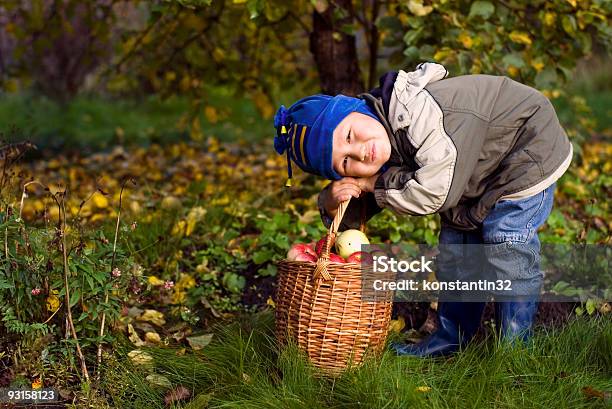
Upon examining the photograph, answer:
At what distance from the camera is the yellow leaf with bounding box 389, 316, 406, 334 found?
9.63 ft

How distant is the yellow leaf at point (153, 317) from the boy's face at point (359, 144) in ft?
3.41

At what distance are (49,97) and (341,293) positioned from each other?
24.1ft

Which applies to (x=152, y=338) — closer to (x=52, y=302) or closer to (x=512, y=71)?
(x=52, y=302)

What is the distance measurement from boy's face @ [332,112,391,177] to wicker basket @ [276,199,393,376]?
14 cm

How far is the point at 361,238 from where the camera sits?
8.73 feet

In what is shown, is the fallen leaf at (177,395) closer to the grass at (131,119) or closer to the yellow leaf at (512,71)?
the yellow leaf at (512,71)

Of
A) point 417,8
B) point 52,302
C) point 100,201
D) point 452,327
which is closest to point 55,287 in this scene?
point 52,302

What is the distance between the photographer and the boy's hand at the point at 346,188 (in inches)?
100

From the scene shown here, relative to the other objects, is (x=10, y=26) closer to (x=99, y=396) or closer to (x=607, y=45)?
(x=99, y=396)

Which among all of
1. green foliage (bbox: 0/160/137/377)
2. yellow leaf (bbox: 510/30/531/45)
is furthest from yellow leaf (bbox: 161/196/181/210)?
yellow leaf (bbox: 510/30/531/45)

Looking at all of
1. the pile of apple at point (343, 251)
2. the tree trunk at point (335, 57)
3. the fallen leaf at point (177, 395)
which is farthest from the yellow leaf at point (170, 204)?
the fallen leaf at point (177, 395)

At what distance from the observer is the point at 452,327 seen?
2.90m

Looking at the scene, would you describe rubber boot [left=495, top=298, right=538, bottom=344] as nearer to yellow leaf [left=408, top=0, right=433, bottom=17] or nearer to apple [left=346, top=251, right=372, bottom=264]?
apple [left=346, top=251, right=372, bottom=264]

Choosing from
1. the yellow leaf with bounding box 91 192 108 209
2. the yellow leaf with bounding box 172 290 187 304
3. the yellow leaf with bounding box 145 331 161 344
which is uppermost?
the yellow leaf with bounding box 91 192 108 209
